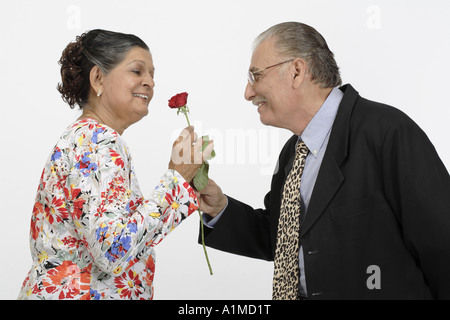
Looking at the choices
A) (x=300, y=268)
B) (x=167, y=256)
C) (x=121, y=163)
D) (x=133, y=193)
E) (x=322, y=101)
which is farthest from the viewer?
(x=167, y=256)

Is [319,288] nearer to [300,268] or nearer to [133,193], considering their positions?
[300,268]

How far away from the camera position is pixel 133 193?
2.29 m

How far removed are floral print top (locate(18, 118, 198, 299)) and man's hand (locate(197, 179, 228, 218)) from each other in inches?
21.8

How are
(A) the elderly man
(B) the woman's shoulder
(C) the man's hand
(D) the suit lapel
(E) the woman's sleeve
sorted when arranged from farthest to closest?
(C) the man's hand → (D) the suit lapel → (A) the elderly man → (B) the woman's shoulder → (E) the woman's sleeve

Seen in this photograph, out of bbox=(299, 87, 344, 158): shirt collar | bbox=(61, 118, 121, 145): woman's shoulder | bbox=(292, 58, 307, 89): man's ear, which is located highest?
bbox=(292, 58, 307, 89): man's ear

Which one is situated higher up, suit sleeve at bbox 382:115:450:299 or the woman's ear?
the woman's ear

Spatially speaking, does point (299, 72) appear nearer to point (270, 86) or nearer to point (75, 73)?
point (270, 86)

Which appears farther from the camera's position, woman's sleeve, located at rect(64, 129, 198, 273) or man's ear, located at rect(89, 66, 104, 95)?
man's ear, located at rect(89, 66, 104, 95)

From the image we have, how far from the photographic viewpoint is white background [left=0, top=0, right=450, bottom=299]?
4656 millimetres

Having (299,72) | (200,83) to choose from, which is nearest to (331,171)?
(299,72)

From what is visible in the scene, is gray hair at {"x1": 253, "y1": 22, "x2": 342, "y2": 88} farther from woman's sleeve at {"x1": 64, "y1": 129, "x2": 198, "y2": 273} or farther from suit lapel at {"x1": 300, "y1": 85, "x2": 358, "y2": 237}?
woman's sleeve at {"x1": 64, "y1": 129, "x2": 198, "y2": 273}

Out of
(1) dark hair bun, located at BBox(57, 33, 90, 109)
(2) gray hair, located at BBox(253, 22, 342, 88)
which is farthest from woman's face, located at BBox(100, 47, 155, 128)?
(2) gray hair, located at BBox(253, 22, 342, 88)
